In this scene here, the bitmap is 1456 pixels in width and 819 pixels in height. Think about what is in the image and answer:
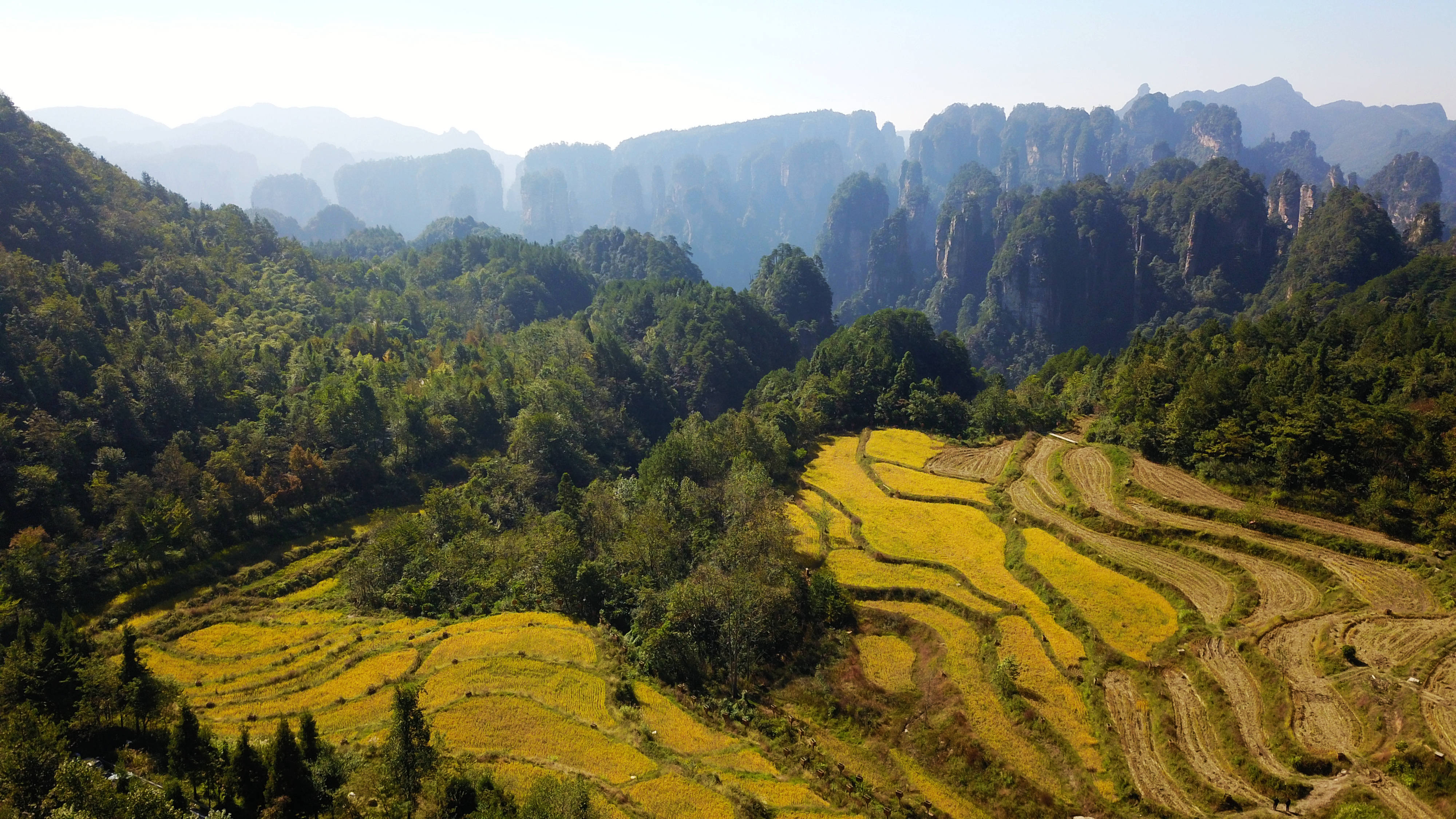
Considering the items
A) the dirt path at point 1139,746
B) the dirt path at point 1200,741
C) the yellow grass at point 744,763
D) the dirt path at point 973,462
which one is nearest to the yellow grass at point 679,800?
the yellow grass at point 744,763

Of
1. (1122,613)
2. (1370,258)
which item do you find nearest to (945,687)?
(1122,613)

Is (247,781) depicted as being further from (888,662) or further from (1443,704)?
(1443,704)

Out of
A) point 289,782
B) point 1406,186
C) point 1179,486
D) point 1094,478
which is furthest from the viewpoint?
point 1406,186

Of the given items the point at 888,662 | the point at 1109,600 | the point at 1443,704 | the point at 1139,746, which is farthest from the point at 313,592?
the point at 1443,704

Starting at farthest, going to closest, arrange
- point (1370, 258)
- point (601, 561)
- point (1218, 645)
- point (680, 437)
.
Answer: point (1370, 258)
point (680, 437)
point (601, 561)
point (1218, 645)

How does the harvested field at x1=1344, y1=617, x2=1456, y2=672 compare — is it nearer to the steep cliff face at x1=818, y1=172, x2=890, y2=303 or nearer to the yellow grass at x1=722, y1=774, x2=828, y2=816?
the yellow grass at x1=722, y1=774, x2=828, y2=816

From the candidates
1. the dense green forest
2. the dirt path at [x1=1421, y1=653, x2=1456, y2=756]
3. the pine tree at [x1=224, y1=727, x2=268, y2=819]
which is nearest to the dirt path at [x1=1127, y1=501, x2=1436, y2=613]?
the dense green forest

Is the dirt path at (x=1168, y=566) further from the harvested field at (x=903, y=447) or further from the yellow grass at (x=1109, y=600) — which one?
the harvested field at (x=903, y=447)

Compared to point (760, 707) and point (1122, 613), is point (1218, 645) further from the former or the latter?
point (760, 707)
